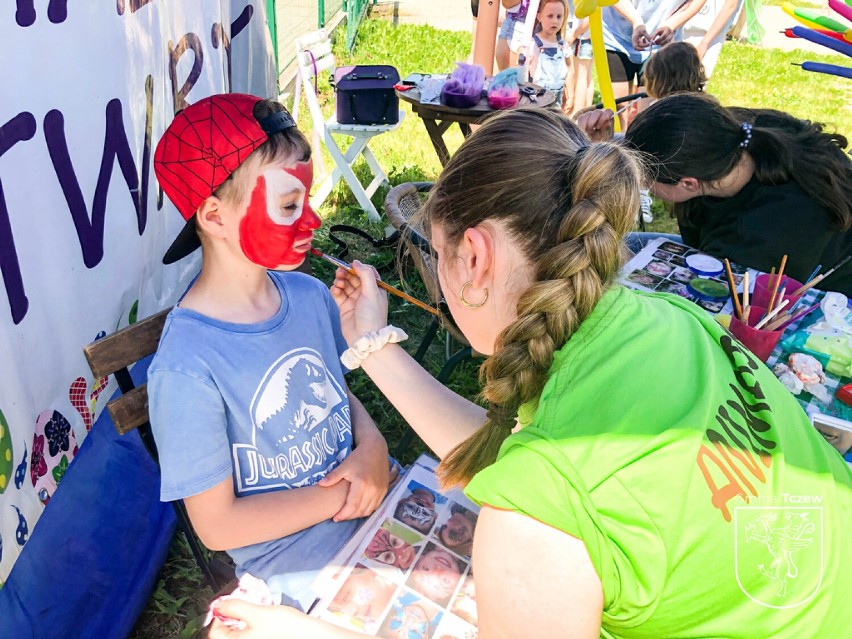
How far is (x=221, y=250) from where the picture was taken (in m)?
1.49

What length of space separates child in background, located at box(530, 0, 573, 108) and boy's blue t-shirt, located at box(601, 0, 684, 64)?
0.41 metres

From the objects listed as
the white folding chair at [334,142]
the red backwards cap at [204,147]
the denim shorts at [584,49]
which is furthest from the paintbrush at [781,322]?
the denim shorts at [584,49]

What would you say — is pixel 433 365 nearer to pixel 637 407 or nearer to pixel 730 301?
pixel 730 301

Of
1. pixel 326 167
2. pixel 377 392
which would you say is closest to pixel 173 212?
pixel 377 392

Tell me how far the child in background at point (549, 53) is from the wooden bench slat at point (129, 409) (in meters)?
4.10

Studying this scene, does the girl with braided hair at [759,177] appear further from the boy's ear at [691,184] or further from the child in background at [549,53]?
the child in background at [549,53]

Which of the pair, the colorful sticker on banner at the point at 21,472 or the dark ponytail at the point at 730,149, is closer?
the colorful sticker on banner at the point at 21,472

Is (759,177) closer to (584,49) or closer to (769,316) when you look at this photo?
(769,316)

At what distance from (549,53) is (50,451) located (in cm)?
441

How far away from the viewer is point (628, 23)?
204 inches

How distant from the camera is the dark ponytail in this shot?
2115 millimetres

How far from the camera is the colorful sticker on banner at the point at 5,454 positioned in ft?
4.07

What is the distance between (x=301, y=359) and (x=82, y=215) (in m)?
0.57

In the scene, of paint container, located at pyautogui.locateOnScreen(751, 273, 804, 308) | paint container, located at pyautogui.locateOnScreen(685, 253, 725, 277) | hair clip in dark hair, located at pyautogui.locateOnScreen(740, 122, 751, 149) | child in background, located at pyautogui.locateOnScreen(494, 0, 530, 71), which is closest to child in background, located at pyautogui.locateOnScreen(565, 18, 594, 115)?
child in background, located at pyautogui.locateOnScreen(494, 0, 530, 71)
